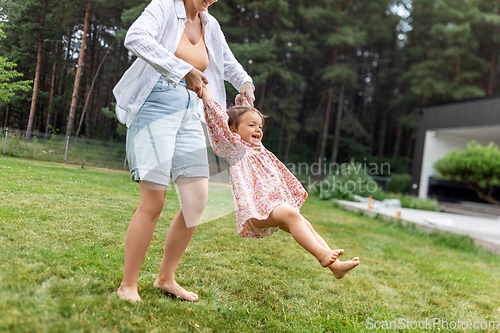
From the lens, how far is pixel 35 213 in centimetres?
176

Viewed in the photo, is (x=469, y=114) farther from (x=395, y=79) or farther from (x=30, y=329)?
(x=30, y=329)

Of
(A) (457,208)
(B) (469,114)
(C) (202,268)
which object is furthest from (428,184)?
(C) (202,268)

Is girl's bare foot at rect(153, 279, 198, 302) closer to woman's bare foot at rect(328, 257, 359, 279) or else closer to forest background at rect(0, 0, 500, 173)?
woman's bare foot at rect(328, 257, 359, 279)

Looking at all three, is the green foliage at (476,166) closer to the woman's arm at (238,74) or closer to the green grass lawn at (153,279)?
the green grass lawn at (153,279)

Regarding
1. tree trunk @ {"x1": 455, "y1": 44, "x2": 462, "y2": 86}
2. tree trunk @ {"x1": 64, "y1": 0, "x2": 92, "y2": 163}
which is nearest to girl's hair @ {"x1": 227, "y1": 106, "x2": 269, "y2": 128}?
tree trunk @ {"x1": 64, "y1": 0, "x2": 92, "y2": 163}

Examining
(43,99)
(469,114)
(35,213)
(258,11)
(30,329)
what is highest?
(258,11)

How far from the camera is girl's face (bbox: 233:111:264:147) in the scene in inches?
74.2

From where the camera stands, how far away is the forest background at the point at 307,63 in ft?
7.32

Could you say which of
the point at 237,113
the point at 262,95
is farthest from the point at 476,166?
the point at 262,95

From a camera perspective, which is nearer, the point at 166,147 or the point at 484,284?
the point at 166,147

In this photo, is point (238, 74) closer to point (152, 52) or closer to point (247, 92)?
point (247, 92)

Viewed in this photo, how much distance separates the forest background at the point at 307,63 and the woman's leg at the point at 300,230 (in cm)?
149

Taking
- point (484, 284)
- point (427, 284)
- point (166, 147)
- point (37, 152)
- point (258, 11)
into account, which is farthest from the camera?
point (258, 11)

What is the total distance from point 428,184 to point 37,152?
14676mm
